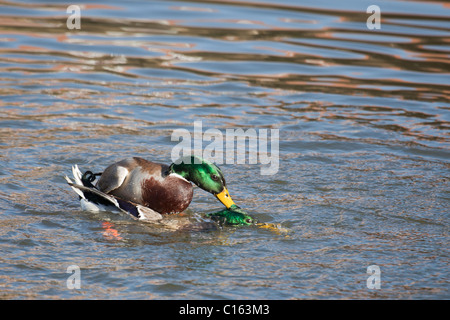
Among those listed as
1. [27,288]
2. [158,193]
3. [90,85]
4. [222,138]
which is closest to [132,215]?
[158,193]

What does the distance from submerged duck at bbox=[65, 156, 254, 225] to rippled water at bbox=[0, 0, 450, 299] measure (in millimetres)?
158

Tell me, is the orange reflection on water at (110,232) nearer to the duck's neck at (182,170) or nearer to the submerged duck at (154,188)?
the submerged duck at (154,188)

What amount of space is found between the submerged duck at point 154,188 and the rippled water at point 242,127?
158 mm

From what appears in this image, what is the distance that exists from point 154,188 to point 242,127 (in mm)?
2932

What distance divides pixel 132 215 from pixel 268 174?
177cm

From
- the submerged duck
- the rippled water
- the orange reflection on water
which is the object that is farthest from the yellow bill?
the orange reflection on water

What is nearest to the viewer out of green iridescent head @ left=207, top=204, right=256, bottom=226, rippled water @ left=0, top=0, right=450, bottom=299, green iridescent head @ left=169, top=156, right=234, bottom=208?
rippled water @ left=0, top=0, right=450, bottom=299

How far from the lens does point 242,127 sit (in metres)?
8.70

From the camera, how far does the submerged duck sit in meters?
5.86

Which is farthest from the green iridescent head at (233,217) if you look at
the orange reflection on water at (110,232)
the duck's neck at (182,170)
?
the orange reflection on water at (110,232)

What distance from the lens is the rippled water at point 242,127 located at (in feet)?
16.3

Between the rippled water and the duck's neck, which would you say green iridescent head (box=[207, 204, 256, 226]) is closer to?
the rippled water

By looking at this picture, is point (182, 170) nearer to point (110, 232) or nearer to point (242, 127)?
point (110, 232)

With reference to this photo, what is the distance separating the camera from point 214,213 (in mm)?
5875
